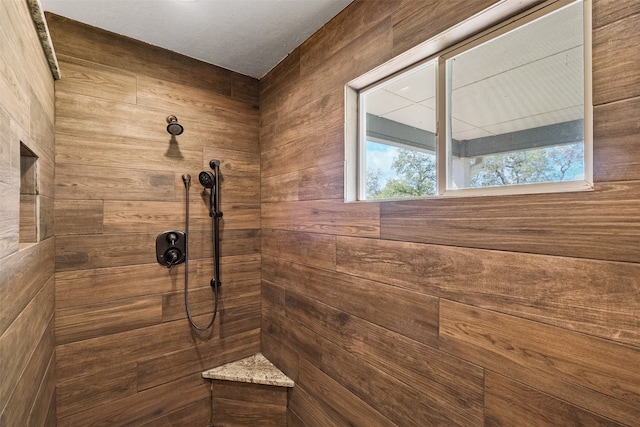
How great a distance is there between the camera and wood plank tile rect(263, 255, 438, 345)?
3.71 ft

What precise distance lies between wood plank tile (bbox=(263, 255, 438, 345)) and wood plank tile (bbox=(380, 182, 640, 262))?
266 mm

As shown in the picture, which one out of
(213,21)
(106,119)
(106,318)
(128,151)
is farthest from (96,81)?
(106,318)

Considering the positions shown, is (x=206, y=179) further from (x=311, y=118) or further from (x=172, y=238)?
(x=311, y=118)

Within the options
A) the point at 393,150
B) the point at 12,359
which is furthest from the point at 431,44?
the point at 12,359

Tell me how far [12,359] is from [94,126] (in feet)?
4.19

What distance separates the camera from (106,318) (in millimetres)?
1656

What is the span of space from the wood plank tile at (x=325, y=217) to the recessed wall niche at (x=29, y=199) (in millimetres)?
1222

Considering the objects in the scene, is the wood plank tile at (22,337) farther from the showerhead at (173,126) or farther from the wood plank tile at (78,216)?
the showerhead at (173,126)

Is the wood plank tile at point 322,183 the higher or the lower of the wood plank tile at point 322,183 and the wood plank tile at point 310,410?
the higher

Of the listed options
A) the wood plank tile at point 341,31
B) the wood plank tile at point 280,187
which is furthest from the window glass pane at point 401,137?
the wood plank tile at point 280,187

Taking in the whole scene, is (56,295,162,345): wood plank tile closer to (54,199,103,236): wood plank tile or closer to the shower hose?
the shower hose

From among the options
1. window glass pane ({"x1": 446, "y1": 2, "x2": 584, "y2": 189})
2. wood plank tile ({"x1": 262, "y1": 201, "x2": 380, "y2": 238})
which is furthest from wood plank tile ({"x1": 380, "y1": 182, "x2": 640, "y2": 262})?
wood plank tile ({"x1": 262, "y1": 201, "x2": 380, "y2": 238})

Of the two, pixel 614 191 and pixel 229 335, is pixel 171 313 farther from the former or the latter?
pixel 614 191

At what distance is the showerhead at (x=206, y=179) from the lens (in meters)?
1.91
